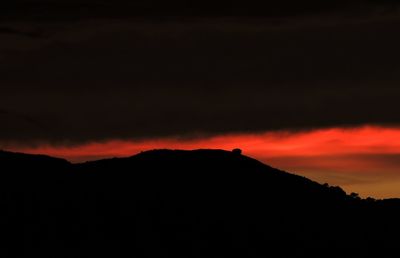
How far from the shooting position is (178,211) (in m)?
125

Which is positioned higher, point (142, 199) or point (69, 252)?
point (142, 199)

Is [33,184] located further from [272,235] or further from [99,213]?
[272,235]

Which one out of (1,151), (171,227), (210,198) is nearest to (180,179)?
(210,198)

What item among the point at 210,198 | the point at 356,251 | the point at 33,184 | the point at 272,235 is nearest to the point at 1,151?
the point at 33,184

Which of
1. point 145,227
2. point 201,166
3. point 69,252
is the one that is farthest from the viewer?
point 201,166

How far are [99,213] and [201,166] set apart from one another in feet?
77.7

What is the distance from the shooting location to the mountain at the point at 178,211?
112500mm

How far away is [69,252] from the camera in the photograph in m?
106

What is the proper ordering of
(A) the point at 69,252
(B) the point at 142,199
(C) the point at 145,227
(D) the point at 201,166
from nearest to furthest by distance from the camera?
(A) the point at 69,252 → (C) the point at 145,227 → (B) the point at 142,199 → (D) the point at 201,166

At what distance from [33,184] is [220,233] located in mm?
24443

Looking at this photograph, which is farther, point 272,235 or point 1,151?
Answer: point 1,151

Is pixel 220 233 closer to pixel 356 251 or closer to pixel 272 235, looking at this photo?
pixel 272 235

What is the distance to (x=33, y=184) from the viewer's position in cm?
12338

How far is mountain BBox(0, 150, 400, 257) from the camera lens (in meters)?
112
